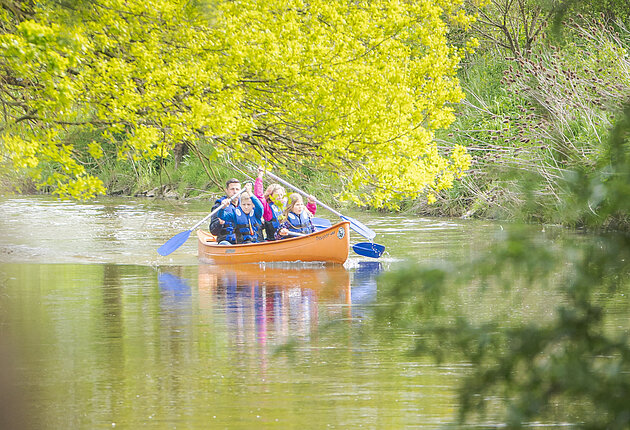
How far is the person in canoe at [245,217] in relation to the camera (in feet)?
52.6

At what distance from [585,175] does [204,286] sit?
12303 mm

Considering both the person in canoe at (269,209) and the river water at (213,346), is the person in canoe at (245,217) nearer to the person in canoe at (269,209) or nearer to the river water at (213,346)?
the person in canoe at (269,209)

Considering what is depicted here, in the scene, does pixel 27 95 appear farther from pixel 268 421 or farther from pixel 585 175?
pixel 585 175

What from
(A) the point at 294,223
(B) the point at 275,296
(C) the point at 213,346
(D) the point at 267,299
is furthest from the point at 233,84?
(A) the point at 294,223

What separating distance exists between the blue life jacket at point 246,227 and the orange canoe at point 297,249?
442 mm

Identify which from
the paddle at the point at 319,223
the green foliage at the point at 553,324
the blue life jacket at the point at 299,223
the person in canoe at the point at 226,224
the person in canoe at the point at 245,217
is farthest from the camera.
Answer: the paddle at the point at 319,223

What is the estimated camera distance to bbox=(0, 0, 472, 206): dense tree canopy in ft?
30.9

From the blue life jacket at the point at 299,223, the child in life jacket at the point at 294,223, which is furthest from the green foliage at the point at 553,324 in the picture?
the blue life jacket at the point at 299,223

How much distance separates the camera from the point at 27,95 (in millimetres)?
10633

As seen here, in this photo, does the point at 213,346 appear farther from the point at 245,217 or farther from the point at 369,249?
the point at 369,249

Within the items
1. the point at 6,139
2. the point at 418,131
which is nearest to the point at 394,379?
the point at 6,139

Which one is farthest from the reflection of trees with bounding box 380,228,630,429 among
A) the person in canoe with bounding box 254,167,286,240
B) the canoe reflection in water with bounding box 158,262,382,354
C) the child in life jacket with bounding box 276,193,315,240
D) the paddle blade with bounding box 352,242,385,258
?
the child in life jacket with bounding box 276,193,315,240

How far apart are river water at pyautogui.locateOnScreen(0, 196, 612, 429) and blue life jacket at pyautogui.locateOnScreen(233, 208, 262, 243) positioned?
2.14 feet

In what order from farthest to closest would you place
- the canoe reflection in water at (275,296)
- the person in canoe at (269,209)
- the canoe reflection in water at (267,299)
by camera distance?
the person in canoe at (269,209) < the canoe reflection in water at (275,296) < the canoe reflection in water at (267,299)
